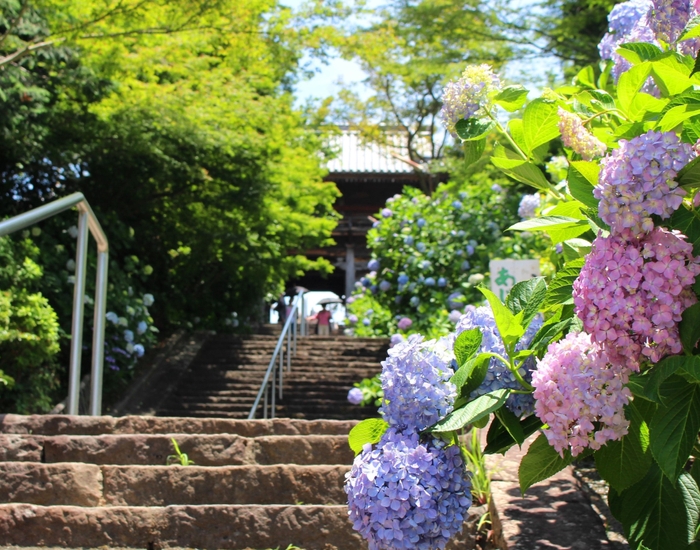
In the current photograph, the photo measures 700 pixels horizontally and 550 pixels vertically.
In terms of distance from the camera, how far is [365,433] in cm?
148

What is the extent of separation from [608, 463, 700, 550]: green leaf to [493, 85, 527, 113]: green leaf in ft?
2.32

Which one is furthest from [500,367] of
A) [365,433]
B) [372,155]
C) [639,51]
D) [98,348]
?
[372,155]

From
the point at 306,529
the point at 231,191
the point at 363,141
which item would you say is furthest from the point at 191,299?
the point at 306,529

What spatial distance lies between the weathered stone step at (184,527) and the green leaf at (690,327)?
1.61m

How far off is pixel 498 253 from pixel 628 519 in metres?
5.62

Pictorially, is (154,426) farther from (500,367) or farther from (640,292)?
(640,292)

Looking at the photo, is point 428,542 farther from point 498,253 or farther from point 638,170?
point 498,253

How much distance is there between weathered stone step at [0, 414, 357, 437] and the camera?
3471mm

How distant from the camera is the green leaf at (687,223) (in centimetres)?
112

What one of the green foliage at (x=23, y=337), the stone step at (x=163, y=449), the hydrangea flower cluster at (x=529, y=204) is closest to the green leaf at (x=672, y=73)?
the stone step at (x=163, y=449)

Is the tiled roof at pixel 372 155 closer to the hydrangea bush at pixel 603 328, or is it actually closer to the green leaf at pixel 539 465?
the hydrangea bush at pixel 603 328

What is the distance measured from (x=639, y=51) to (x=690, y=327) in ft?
1.72

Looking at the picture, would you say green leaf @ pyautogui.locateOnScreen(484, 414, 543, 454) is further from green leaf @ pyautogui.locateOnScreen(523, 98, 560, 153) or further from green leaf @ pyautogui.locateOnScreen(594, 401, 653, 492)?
green leaf @ pyautogui.locateOnScreen(523, 98, 560, 153)

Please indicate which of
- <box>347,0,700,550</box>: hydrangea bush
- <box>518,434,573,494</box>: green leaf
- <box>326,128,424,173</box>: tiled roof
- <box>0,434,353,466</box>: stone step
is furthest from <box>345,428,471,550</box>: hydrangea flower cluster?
<box>326,128,424,173</box>: tiled roof
